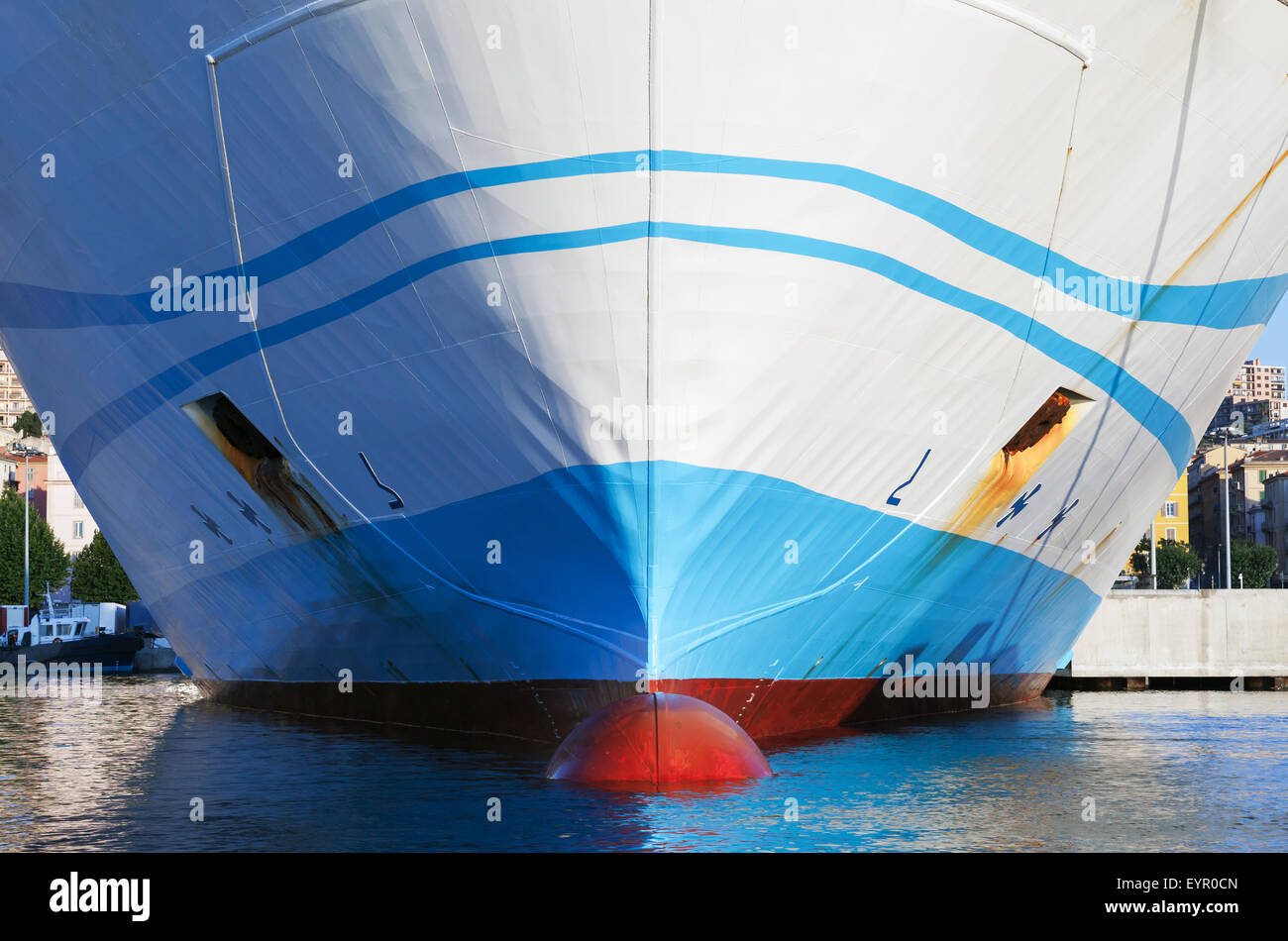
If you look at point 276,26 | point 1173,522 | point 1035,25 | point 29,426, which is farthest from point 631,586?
point 29,426

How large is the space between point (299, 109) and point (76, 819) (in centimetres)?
465

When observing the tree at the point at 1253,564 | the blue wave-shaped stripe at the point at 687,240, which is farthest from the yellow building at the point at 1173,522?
the blue wave-shaped stripe at the point at 687,240

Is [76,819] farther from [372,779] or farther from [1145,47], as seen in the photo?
[1145,47]

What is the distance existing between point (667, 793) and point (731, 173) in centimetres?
384

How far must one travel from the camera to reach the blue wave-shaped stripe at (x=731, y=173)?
856 centimetres

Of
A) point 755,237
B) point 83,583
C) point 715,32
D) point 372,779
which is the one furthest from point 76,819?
point 83,583

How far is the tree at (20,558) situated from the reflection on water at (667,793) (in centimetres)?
5086

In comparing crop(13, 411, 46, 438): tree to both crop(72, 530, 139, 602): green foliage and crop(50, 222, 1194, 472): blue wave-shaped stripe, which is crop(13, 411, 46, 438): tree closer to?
crop(72, 530, 139, 602): green foliage

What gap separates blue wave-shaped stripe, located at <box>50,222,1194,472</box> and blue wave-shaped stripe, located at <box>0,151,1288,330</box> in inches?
13.5

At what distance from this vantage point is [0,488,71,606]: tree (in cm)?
6131

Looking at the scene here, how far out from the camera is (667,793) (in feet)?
27.9

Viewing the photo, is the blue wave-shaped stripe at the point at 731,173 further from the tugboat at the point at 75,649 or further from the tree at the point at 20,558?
the tree at the point at 20,558

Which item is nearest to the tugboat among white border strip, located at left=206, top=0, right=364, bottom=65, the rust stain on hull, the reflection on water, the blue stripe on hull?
the reflection on water

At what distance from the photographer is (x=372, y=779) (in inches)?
396
